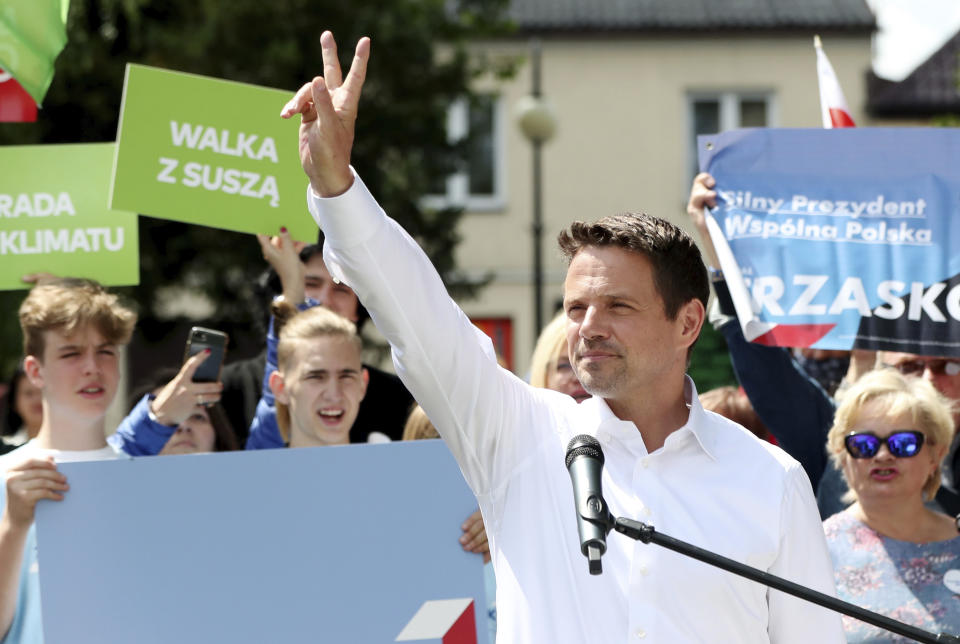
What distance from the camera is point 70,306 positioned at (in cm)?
408

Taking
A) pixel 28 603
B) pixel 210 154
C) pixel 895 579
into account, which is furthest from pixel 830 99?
pixel 28 603

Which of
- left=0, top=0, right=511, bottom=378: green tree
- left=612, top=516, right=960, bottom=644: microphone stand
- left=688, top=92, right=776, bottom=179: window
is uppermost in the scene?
left=688, top=92, right=776, bottom=179: window

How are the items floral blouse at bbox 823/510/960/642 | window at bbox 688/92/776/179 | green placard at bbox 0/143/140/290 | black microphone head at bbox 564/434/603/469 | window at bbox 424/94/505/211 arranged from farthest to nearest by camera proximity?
window at bbox 688/92/776/179 → window at bbox 424/94/505/211 → green placard at bbox 0/143/140/290 → floral blouse at bbox 823/510/960/642 → black microphone head at bbox 564/434/603/469

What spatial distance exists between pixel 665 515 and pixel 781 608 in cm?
30

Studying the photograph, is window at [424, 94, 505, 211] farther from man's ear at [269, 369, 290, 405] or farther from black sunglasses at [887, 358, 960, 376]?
man's ear at [269, 369, 290, 405]

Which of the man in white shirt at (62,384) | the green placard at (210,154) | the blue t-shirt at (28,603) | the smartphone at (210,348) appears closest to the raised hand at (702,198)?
the green placard at (210,154)

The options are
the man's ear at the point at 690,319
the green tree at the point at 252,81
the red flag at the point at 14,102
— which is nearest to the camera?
the man's ear at the point at 690,319

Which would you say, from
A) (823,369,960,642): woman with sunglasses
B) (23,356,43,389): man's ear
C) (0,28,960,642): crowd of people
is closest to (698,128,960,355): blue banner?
(823,369,960,642): woman with sunglasses

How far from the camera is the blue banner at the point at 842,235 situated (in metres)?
4.10

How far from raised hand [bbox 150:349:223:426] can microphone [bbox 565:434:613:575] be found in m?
1.74

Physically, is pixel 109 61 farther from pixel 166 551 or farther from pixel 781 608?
pixel 781 608

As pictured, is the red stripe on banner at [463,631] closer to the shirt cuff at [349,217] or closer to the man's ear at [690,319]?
the man's ear at [690,319]

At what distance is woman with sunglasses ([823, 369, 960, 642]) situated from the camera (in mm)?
3684

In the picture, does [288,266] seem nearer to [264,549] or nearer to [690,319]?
[264,549]
